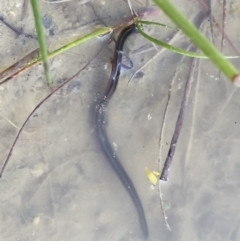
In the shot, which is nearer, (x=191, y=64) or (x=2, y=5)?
(x=2, y=5)

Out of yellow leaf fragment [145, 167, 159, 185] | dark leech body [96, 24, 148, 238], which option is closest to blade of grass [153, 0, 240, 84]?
dark leech body [96, 24, 148, 238]

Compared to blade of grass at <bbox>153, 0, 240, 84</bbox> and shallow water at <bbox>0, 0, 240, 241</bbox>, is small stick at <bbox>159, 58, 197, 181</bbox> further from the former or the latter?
blade of grass at <bbox>153, 0, 240, 84</bbox>

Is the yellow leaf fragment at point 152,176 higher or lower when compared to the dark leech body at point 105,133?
lower

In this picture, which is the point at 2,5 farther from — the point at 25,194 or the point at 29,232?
the point at 29,232

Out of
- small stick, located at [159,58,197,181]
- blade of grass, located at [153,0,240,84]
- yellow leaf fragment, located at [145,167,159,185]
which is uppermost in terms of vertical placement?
blade of grass, located at [153,0,240,84]

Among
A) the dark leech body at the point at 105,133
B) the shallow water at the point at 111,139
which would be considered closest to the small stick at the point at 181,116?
the shallow water at the point at 111,139

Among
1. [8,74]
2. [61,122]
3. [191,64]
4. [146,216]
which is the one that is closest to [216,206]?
[146,216]

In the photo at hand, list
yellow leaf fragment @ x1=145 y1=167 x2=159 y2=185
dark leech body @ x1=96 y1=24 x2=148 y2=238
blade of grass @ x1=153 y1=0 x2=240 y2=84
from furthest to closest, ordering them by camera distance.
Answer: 1. yellow leaf fragment @ x1=145 y1=167 x2=159 y2=185
2. dark leech body @ x1=96 y1=24 x2=148 y2=238
3. blade of grass @ x1=153 y1=0 x2=240 y2=84

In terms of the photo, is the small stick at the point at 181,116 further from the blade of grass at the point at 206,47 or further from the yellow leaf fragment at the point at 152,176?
the blade of grass at the point at 206,47
